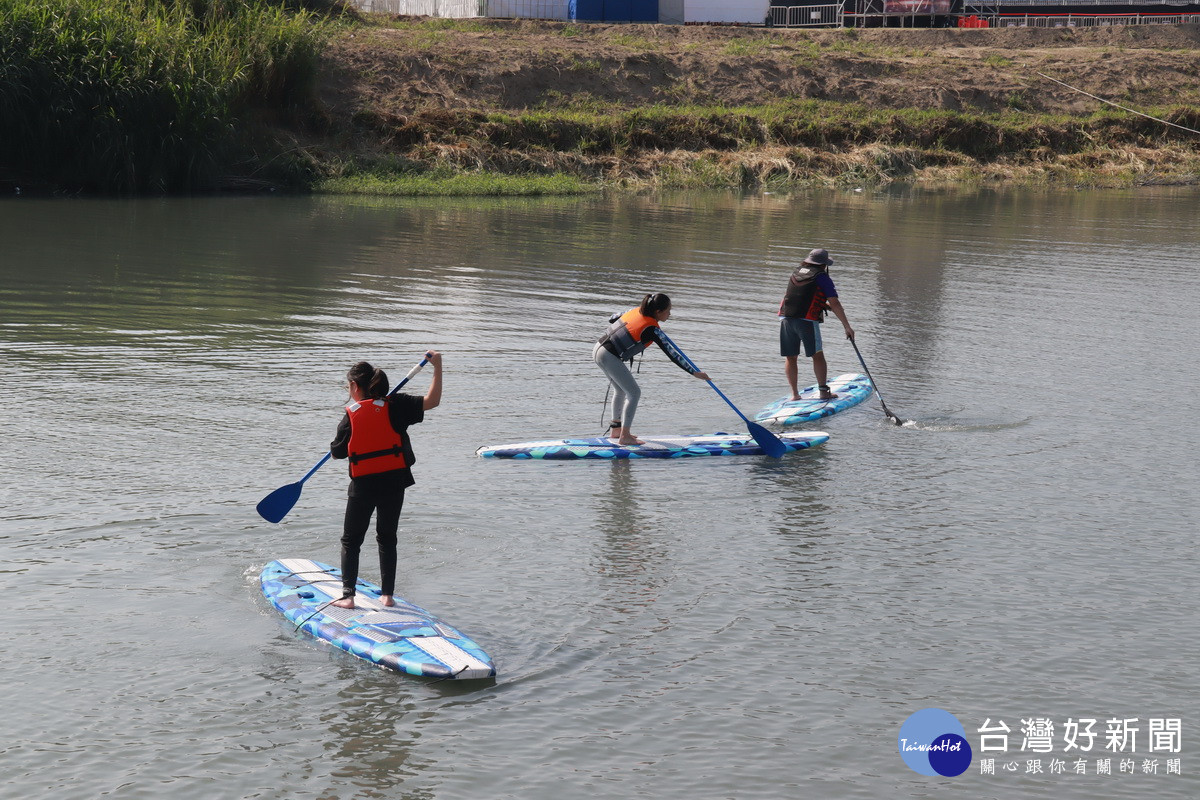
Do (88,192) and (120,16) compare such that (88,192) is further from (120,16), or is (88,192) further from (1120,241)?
(1120,241)

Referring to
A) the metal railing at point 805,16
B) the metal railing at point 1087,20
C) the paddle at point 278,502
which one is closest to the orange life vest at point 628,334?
the paddle at point 278,502

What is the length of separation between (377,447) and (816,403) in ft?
22.9

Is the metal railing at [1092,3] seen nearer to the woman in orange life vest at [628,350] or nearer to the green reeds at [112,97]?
the green reeds at [112,97]

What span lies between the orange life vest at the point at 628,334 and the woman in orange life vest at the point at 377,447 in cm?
Answer: 394

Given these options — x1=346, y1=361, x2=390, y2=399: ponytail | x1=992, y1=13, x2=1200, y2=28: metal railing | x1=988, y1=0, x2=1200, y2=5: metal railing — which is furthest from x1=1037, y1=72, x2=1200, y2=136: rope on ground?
x1=346, y1=361, x2=390, y2=399: ponytail

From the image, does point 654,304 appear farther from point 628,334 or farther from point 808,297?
point 808,297

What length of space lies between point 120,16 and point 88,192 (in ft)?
15.0

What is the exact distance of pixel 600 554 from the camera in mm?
9180

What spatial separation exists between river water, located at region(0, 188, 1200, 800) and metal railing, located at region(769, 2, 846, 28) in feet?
140

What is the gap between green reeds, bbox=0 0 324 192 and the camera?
30641 mm

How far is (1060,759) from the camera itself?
6523 mm

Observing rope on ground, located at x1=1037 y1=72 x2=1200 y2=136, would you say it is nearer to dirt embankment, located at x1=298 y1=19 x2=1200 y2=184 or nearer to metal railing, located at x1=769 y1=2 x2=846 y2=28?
dirt embankment, located at x1=298 y1=19 x2=1200 y2=184

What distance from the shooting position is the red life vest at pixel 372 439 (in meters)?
7.41

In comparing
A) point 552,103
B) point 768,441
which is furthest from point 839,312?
point 552,103
